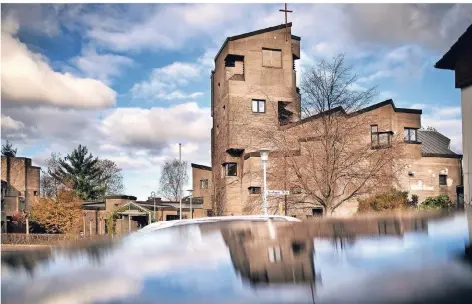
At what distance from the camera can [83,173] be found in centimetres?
5441

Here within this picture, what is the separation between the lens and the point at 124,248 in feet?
5.98

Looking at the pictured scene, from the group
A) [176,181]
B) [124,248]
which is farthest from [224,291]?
[176,181]

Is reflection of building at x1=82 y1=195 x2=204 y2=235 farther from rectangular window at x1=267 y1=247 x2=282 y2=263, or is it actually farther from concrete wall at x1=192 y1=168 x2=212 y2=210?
rectangular window at x1=267 y1=247 x2=282 y2=263

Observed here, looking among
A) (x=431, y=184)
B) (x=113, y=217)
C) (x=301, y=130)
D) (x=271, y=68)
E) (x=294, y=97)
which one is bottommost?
(x=113, y=217)

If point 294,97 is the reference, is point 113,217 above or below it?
below

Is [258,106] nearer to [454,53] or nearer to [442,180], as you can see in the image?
[442,180]

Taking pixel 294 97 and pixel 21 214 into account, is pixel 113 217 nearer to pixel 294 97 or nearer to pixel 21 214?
pixel 21 214

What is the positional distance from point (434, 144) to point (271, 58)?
42.7ft

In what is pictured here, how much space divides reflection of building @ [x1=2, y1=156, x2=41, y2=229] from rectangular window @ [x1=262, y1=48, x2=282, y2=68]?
26027 mm

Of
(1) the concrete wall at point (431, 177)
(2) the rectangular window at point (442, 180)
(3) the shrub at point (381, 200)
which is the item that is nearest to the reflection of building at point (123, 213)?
(1) the concrete wall at point (431, 177)

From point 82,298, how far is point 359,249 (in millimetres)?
895

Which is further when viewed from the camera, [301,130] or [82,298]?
[301,130]

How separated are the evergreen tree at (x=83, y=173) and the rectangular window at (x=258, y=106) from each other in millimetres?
28534

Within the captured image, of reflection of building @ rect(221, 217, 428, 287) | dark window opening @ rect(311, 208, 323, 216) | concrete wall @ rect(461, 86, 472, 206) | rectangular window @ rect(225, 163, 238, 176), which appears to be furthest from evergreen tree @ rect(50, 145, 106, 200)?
reflection of building @ rect(221, 217, 428, 287)
